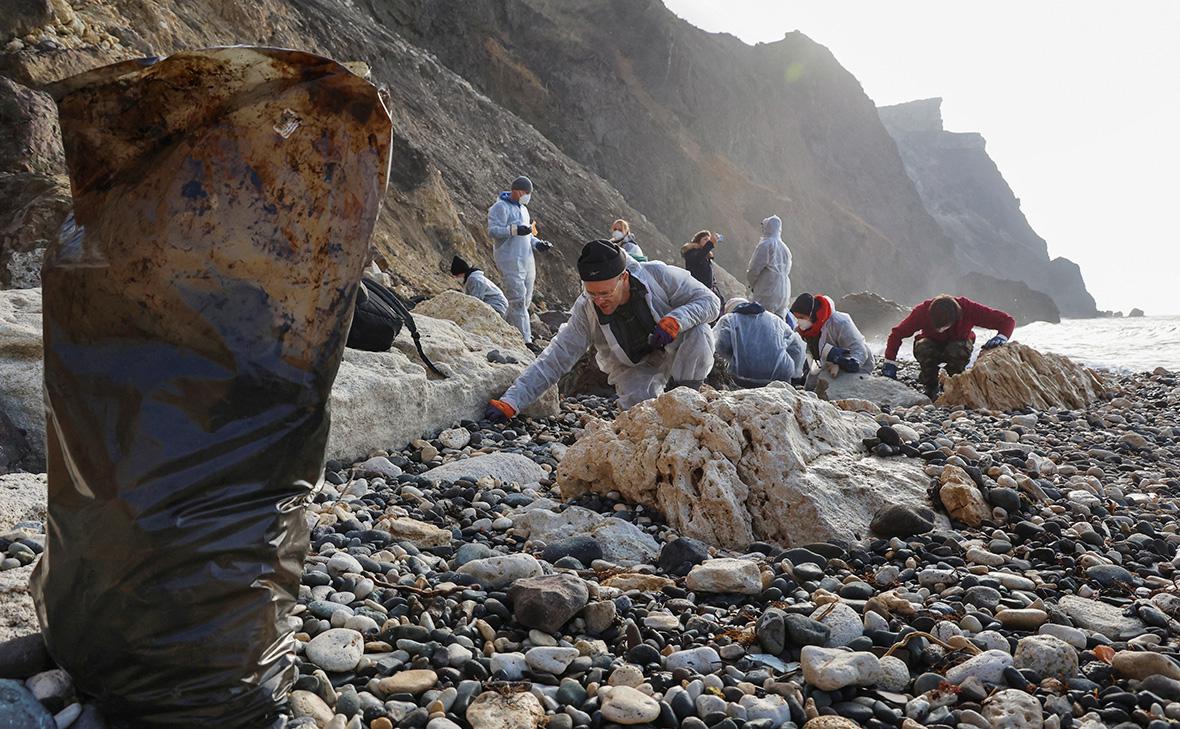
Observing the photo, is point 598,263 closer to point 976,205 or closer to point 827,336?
point 827,336

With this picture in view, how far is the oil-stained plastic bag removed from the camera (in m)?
1.28

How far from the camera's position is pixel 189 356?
1.28 meters

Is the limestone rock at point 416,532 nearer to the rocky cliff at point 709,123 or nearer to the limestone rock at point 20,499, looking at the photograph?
the limestone rock at point 20,499

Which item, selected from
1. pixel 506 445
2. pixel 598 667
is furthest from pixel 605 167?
pixel 598 667

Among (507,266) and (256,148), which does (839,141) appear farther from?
(256,148)

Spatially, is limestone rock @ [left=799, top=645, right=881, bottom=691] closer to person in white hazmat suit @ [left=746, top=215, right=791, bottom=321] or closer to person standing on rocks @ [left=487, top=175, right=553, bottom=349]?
person standing on rocks @ [left=487, top=175, right=553, bottom=349]

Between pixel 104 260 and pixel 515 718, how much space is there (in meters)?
1.19

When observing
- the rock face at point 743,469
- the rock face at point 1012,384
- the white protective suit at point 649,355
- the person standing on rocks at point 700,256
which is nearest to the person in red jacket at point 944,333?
the rock face at point 1012,384

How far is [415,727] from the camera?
156cm

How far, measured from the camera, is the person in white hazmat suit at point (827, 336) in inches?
316

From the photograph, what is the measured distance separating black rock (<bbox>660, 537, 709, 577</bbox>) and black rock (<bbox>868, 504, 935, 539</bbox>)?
29.3 inches

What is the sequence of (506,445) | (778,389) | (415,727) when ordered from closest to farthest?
(415,727) < (778,389) < (506,445)

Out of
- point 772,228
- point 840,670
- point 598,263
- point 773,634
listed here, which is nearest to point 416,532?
point 773,634

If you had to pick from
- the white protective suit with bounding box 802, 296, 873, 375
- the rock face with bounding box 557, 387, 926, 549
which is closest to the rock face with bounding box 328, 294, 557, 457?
the rock face with bounding box 557, 387, 926, 549
